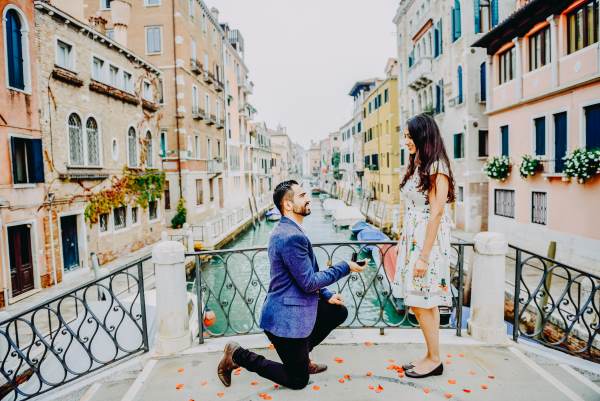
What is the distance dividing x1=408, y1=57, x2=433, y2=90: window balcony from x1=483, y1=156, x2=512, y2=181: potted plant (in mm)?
8458

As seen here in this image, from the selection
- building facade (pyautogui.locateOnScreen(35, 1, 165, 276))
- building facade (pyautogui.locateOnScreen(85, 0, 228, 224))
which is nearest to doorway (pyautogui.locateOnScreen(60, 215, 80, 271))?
building facade (pyautogui.locateOnScreen(35, 1, 165, 276))

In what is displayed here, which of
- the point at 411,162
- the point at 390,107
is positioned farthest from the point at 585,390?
the point at 390,107

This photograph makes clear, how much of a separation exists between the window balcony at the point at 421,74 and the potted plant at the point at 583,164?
1231 centimetres

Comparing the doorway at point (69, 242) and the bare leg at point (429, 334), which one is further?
the doorway at point (69, 242)

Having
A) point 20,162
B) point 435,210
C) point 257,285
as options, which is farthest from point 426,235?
point 20,162

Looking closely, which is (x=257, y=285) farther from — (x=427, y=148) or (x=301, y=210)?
(x=427, y=148)

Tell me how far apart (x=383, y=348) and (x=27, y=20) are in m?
12.3

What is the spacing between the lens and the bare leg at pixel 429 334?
3117mm

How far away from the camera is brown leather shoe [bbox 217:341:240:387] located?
10.00 feet

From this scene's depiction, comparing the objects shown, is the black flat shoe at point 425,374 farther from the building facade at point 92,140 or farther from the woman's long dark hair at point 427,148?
the building facade at point 92,140

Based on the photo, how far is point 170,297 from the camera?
374 cm

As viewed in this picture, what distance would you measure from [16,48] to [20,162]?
291cm

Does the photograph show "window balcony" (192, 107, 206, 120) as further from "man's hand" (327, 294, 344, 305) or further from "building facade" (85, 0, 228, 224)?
"man's hand" (327, 294, 344, 305)

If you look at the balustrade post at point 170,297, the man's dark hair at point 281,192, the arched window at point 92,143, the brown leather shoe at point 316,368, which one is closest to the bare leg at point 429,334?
the brown leather shoe at point 316,368
